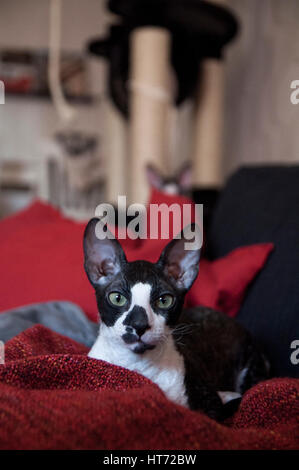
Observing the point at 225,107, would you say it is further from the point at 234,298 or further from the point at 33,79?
the point at 234,298

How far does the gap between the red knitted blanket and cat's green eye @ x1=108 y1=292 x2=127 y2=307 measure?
75 millimetres

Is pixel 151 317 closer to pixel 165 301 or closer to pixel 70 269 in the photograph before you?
pixel 165 301

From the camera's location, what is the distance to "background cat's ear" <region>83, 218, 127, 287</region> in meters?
0.59

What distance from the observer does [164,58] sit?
2.00 metres

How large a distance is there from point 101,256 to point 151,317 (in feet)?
0.37

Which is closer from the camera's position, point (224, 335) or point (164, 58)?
point (224, 335)

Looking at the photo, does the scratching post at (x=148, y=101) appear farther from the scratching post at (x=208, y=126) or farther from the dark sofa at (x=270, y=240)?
the dark sofa at (x=270, y=240)

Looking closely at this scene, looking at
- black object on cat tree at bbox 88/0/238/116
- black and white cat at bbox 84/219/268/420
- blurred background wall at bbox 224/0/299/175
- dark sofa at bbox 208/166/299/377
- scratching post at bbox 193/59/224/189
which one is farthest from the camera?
scratching post at bbox 193/59/224/189

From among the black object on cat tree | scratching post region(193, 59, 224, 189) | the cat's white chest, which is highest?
the black object on cat tree

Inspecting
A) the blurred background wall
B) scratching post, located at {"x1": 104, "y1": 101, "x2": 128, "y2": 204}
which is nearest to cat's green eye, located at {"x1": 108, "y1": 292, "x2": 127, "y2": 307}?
the blurred background wall

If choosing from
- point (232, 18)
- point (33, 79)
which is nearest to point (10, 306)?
point (232, 18)

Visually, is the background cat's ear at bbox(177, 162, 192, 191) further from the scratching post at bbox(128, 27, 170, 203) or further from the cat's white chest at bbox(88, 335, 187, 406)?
the cat's white chest at bbox(88, 335, 187, 406)

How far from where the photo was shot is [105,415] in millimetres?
438
